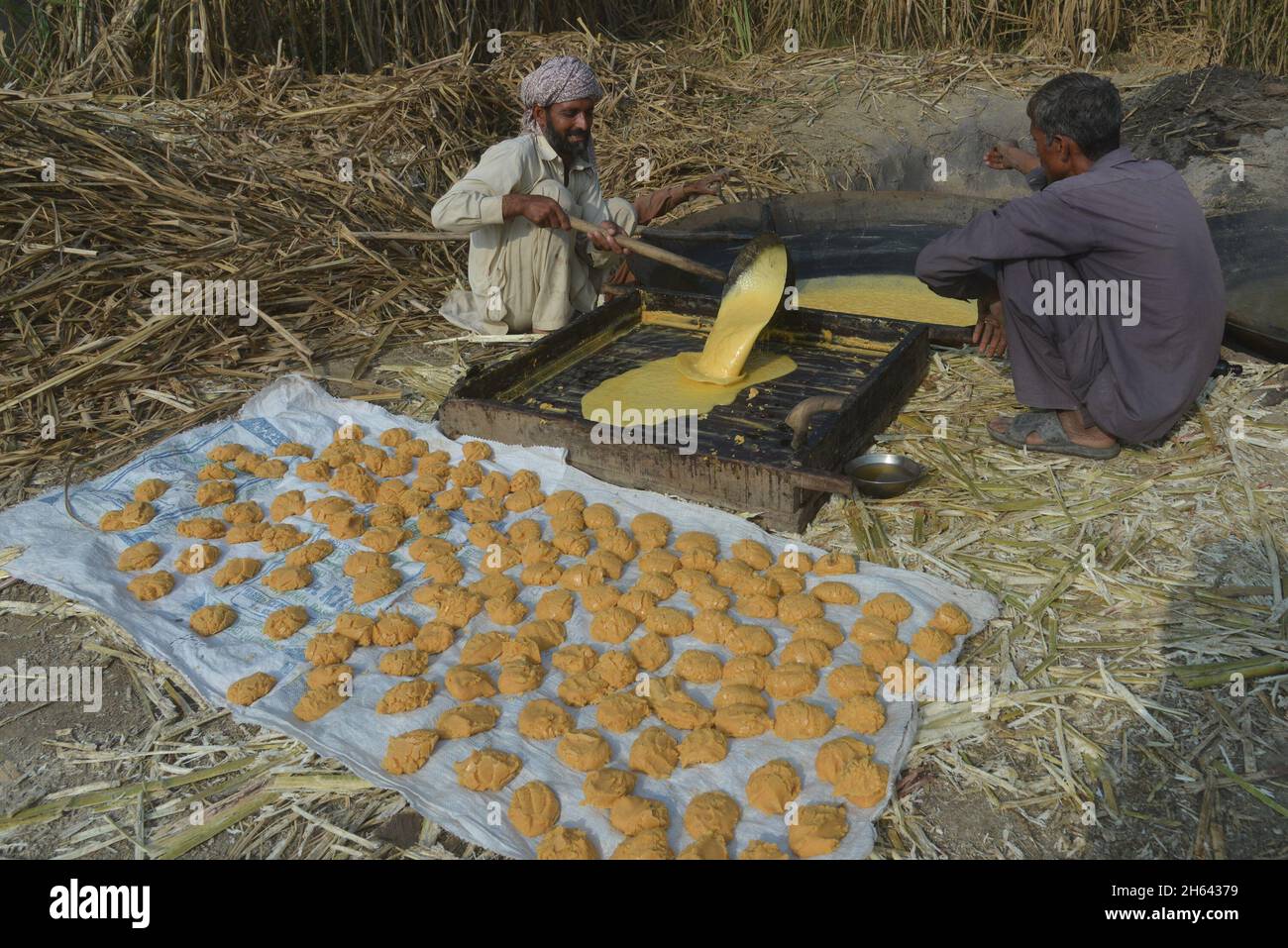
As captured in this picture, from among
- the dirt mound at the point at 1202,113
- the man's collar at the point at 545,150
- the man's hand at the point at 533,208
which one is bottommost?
the man's hand at the point at 533,208

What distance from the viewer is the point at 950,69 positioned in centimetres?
810

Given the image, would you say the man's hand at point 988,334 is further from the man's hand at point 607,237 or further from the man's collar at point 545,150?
the man's collar at point 545,150

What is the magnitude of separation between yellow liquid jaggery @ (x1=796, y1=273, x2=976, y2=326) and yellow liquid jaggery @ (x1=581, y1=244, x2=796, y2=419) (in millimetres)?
685

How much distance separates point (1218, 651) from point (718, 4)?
832 centimetres

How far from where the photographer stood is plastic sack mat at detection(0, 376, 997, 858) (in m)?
2.41

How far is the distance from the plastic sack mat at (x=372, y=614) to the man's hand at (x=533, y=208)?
1.12 metres

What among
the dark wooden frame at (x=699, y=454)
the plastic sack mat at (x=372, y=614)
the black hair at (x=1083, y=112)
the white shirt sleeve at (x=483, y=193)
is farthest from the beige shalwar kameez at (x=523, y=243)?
the black hair at (x=1083, y=112)

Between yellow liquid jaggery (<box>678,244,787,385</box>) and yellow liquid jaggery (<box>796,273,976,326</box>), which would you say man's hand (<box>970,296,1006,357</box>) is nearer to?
yellow liquid jaggery (<box>796,273,976,326</box>)

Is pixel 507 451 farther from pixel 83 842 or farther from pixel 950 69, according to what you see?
pixel 950 69

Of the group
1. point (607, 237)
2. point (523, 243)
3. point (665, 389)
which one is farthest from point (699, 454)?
point (523, 243)

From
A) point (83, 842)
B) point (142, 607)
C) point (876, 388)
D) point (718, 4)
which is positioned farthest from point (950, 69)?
point (83, 842)

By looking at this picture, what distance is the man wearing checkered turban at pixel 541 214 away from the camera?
4559 mm

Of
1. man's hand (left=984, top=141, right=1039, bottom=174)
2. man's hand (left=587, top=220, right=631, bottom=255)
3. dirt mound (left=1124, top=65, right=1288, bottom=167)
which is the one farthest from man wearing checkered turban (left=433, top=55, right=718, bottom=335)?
dirt mound (left=1124, top=65, right=1288, bottom=167)

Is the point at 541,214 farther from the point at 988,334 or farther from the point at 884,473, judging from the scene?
the point at 988,334
